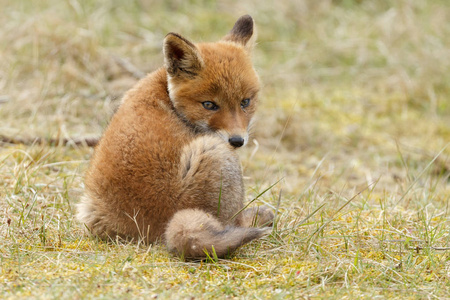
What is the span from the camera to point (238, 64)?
511 cm

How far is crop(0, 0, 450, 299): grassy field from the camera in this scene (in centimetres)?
378

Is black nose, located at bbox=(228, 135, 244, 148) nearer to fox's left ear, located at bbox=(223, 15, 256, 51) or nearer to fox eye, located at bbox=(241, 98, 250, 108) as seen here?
fox eye, located at bbox=(241, 98, 250, 108)

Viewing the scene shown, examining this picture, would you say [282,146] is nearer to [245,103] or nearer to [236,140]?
[245,103]

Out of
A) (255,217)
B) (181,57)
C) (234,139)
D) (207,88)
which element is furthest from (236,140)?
(181,57)

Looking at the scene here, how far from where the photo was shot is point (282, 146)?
8.73 metres

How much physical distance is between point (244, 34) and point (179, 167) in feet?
7.65

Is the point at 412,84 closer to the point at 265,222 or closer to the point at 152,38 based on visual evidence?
the point at 152,38

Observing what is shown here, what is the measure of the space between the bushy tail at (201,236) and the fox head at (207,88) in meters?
1.06

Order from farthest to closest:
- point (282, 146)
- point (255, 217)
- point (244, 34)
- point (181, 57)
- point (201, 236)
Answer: point (282, 146), point (244, 34), point (181, 57), point (255, 217), point (201, 236)

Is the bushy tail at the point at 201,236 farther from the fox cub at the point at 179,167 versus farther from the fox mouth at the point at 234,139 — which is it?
the fox mouth at the point at 234,139

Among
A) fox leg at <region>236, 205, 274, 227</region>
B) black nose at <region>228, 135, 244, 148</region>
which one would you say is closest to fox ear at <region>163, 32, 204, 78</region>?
black nose at <region>228, 135, 244, 148</region>

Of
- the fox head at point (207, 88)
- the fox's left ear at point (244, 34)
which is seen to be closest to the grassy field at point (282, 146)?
the fox head at point (207, 88)

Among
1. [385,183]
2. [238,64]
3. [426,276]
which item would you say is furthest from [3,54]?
[426,276]

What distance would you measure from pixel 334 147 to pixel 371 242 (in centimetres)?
434
